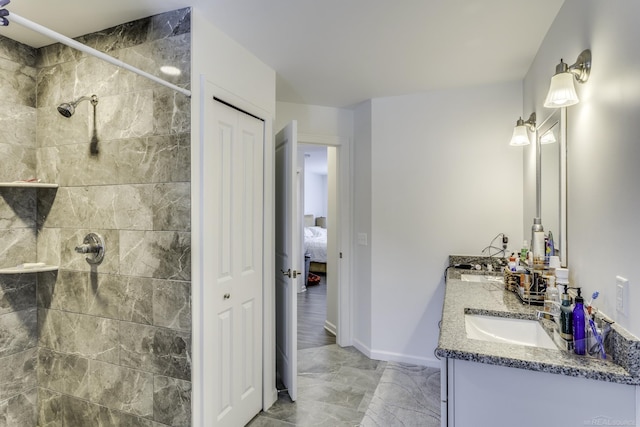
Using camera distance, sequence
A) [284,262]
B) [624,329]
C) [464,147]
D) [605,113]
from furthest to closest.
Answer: [464,147] → [284,262] → [605,113] → [624,329]

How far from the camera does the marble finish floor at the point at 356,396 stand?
238 centimetres

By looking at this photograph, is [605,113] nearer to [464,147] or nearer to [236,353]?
[464,147]

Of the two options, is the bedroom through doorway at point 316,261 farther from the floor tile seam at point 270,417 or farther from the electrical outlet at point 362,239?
the floor tile seam at point 270,417

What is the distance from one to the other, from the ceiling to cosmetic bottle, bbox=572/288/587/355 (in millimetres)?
1518

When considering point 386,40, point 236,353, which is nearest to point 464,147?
point 386,40

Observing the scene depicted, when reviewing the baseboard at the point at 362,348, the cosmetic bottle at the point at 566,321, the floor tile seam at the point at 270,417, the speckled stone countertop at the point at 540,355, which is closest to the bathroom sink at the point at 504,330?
the speckled stone countertop at the point at 540,355

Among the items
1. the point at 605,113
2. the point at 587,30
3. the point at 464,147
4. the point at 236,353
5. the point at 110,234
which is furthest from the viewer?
the point at 464,147

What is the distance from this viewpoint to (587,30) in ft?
5.04

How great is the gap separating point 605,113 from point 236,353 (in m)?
2.22

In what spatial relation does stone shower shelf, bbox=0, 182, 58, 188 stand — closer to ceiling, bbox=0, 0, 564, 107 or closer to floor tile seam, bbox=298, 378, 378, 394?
ceiling, bbox=0, 0, 564, 107

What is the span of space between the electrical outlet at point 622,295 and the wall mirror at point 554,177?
2.01ft

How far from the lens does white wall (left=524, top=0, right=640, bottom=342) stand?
1174mm

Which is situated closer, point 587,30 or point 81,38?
point 587,30

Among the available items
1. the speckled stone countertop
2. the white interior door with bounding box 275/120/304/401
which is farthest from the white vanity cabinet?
the white interior door with bounding box 275/120/304/401
